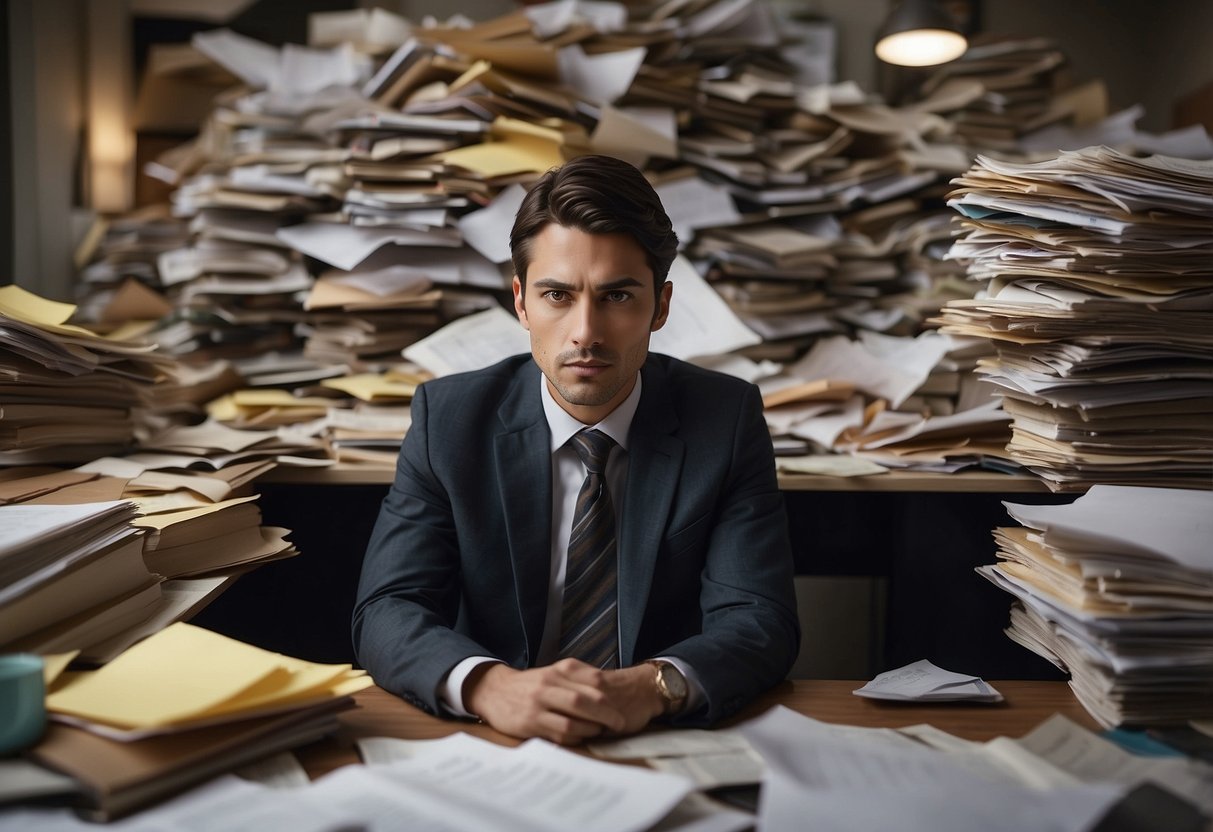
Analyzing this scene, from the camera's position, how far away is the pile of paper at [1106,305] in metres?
1.43

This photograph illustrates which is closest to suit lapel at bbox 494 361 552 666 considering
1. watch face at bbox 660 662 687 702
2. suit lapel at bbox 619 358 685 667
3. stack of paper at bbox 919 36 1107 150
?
suit lapel at bbox 619 358 685 667

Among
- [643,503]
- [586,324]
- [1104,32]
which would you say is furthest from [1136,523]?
[1104,32]

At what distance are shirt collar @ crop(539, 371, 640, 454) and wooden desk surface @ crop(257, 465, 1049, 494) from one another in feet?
1.37

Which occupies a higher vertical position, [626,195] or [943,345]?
[626,195]

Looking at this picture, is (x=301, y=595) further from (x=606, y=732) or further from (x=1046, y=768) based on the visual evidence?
(x=1046, y=768)

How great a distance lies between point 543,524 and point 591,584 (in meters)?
0.12

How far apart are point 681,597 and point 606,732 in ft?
1.53

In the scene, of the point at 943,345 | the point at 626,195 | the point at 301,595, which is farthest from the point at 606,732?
the point at 943,345

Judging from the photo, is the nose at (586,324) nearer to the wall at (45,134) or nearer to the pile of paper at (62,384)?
the pile of paper at (62,384)

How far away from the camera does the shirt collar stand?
5.06 ft

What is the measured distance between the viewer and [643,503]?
148 cm

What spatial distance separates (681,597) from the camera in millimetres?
1523

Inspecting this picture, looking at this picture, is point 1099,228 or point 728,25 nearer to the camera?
point 1099,228

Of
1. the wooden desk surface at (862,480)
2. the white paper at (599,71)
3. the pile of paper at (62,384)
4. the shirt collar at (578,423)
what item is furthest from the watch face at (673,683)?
the white paper at (599,71)
